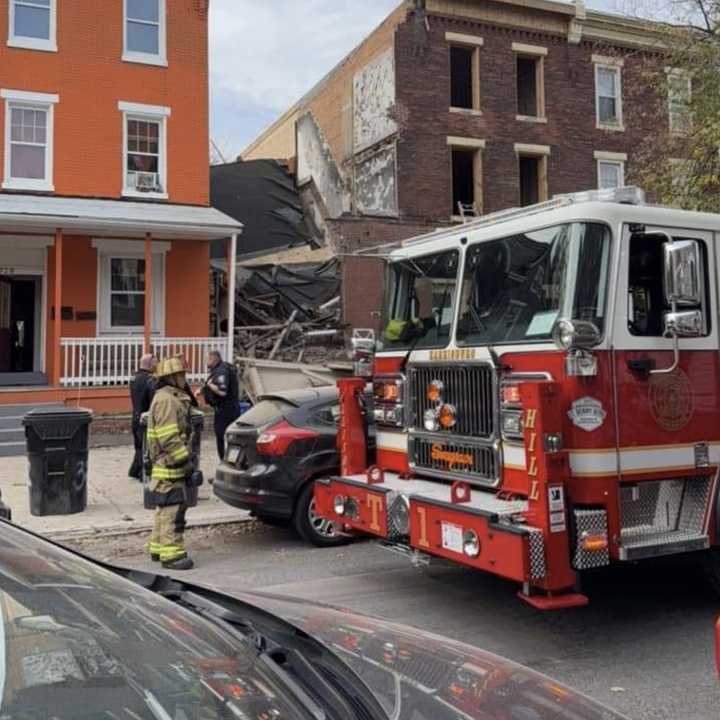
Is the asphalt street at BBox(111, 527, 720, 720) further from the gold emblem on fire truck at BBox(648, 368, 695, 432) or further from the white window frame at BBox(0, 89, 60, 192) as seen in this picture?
the white window frame at BBox(0, 89, 60, 192)

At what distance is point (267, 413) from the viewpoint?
7.84 metres

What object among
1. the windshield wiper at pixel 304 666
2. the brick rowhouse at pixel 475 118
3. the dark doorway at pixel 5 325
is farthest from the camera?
the brick rowhouse at pixel 475 118

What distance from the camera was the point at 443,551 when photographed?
471 centimetres

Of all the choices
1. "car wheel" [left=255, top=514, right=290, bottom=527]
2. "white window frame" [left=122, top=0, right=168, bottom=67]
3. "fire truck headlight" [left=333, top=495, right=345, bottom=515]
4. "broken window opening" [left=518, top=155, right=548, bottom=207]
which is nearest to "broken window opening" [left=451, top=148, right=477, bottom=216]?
"broken window opening" [left=518, top=155, right=548, bottom=207]

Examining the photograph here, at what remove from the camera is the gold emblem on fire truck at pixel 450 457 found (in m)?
5.13

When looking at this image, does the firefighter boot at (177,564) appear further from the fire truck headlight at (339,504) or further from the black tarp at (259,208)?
the black tarp at (259,208)

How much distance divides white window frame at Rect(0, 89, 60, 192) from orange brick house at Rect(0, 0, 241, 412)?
0.07 feet

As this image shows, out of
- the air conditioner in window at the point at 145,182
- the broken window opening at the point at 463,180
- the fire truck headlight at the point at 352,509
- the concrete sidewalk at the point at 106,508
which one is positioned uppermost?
the broken window opening at the point at 463,180

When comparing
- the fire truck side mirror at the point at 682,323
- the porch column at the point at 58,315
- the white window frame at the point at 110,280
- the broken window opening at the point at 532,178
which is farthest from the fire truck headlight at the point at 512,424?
the broken window opening at the point at 532,178

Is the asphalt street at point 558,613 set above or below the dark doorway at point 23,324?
below

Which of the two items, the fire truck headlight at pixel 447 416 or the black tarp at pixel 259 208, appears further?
the black tarp at pixel 259 208

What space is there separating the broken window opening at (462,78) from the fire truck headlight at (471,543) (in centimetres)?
2004

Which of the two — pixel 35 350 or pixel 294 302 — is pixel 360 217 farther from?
pixel 35 350

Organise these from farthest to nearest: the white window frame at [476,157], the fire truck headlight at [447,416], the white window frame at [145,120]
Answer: the white window frame at [476,157] < the white window frame at [145,120] < the fire truck headlight at [447,416]
